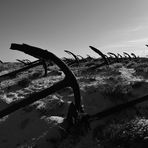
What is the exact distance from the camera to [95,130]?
539 cm

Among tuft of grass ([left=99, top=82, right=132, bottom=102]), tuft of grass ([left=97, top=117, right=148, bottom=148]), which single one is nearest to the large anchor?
tuft of grass ([left=97, top=117, right=148, bottom=148])

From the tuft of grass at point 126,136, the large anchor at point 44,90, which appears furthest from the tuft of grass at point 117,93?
the large anchor at point 44,90

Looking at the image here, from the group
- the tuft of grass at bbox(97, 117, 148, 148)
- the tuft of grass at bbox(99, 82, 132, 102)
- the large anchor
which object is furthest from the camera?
the tuft of grass at bbox(99, 82, 132, 102)

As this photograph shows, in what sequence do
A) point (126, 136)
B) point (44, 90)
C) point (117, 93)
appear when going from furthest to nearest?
point (117, 93), point (44, 90), point (126, 136)

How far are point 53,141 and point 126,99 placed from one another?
2.99 meters

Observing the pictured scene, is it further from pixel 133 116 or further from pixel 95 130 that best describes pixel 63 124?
pixel 133 116

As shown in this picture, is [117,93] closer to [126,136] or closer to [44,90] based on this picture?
[126,136]

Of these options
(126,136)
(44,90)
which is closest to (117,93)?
(126,136)

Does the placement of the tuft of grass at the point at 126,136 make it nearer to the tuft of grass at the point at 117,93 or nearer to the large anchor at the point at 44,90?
the large anchor at the point at 44,90

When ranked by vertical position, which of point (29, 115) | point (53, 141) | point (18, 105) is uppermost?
point (18, 105)

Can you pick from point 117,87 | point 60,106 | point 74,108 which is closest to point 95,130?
point 74,108

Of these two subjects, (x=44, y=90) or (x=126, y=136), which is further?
(x=44, y=90)

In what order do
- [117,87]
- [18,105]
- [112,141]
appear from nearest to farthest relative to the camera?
[112,141]
[18,105]
[117,87]

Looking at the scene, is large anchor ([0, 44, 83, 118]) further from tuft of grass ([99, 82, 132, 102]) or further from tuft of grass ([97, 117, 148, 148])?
tuft of grass ([99, 82, 132, 102])
